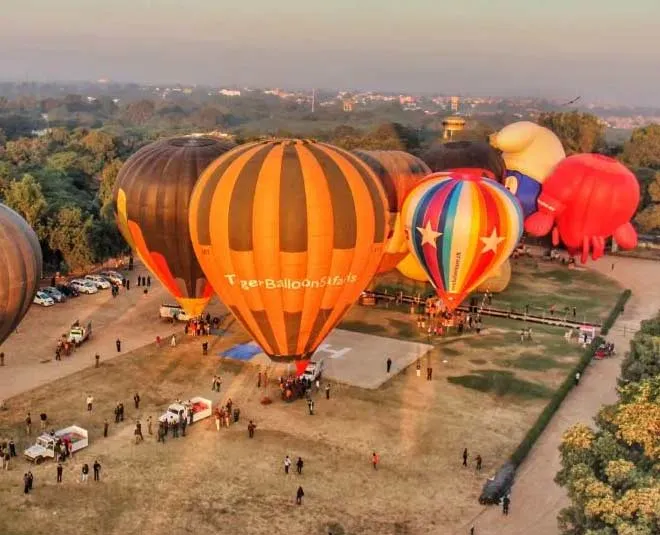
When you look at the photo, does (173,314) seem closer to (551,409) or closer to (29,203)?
(29,203)

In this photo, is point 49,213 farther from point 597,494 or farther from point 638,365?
point 597,494

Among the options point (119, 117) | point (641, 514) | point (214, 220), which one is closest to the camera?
point (641, 514)

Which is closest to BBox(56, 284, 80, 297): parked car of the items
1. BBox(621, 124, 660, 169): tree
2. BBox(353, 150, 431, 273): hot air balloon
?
BBox(353, 150, 431, 273): hot air balloon

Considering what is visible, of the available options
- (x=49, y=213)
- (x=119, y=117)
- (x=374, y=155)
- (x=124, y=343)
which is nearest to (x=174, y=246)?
(x=124, y=343)

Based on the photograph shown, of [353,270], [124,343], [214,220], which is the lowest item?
[124,343]

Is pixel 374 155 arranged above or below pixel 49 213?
above

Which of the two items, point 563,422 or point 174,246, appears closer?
point 563,422

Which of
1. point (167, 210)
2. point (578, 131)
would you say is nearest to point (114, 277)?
point (167, 210)

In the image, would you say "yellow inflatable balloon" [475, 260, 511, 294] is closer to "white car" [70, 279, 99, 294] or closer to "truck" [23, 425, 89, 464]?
"white car" [70, 279, 99, 294]
